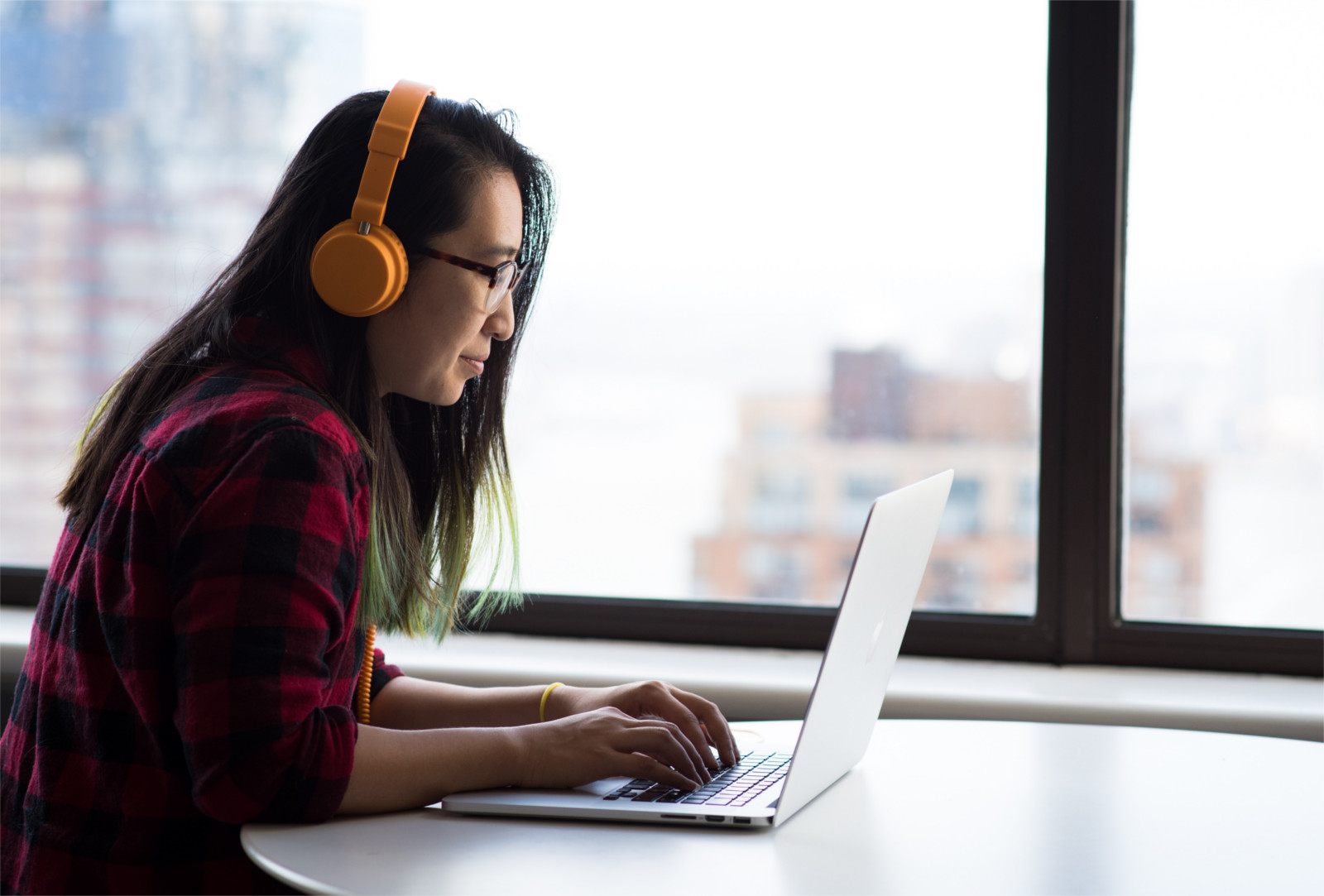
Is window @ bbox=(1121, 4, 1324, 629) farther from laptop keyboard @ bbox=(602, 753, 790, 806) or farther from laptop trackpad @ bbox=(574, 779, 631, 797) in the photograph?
laptop trackpad @ bbox=(574, 779, 631, 797)

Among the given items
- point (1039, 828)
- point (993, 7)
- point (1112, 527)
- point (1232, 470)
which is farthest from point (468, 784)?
point (993, 7)

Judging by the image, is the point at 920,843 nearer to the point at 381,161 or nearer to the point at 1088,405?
the point at 381,161

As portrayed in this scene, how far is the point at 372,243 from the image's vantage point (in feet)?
3.25

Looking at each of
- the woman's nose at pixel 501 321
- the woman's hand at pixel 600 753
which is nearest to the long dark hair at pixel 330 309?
the woman's nose at pixel 501 321

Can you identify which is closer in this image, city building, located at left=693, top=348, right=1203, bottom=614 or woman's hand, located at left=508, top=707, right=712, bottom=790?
woman's hand, located at left=508, top=707, right=712, bottom=790

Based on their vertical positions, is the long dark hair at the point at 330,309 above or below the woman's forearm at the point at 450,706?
above

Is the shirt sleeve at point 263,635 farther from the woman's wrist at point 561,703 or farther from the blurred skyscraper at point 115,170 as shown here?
the blurred skyscraper at point 115,170

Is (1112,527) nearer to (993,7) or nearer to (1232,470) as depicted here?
(1232,470)

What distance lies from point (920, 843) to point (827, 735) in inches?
4.0

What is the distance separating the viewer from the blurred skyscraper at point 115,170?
2.07m

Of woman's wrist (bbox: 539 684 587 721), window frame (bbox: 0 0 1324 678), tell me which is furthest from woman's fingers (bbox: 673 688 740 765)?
window frame (bbox: 0 0 1324 678)

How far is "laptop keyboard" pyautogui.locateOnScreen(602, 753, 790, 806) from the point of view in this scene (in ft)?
3.05

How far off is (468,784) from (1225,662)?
127 centimetres

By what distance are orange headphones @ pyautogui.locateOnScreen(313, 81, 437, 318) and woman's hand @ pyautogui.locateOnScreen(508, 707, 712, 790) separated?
377 millimetres
